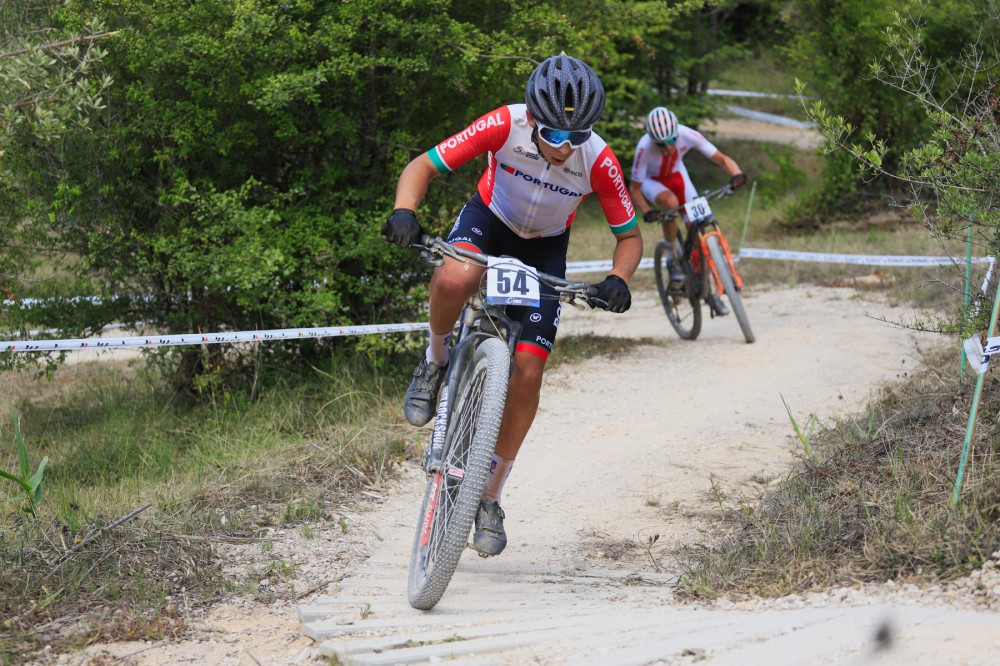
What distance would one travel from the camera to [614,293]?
4129 mm

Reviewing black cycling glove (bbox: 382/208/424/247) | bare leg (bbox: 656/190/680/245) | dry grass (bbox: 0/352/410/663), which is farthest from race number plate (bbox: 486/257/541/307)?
bare leg (bbox: 656/190/680/245)

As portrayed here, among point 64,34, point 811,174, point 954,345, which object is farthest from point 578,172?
point 811,174

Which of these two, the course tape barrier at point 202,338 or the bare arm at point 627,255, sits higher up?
the bare arm at point 627,255

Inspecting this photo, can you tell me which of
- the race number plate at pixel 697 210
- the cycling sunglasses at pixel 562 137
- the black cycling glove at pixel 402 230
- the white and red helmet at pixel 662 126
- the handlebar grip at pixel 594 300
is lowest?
the race number plate at pixel 697 210

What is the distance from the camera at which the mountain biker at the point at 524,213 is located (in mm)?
Result: 4293

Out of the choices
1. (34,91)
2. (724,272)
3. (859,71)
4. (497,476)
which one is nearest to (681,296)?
(724,272)

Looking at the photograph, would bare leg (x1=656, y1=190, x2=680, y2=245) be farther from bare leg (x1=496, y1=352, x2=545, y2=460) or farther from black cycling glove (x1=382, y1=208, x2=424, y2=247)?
black cycling glove (x1=382, y1=208, x2=424, y2=247)

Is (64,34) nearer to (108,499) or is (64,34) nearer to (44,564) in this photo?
(108,499)

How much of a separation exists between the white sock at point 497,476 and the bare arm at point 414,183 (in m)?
1.15

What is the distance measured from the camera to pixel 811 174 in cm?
2202

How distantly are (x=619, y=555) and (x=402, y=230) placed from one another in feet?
6.52

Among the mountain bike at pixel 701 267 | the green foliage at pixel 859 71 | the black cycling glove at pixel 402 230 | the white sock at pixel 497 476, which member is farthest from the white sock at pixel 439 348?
the green foliage at pixel 859 71

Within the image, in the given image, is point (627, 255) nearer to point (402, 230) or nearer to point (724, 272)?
point (402, 230)

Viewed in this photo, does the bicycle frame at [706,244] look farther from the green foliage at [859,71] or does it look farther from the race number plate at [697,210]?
the green foliage at [859,71]
